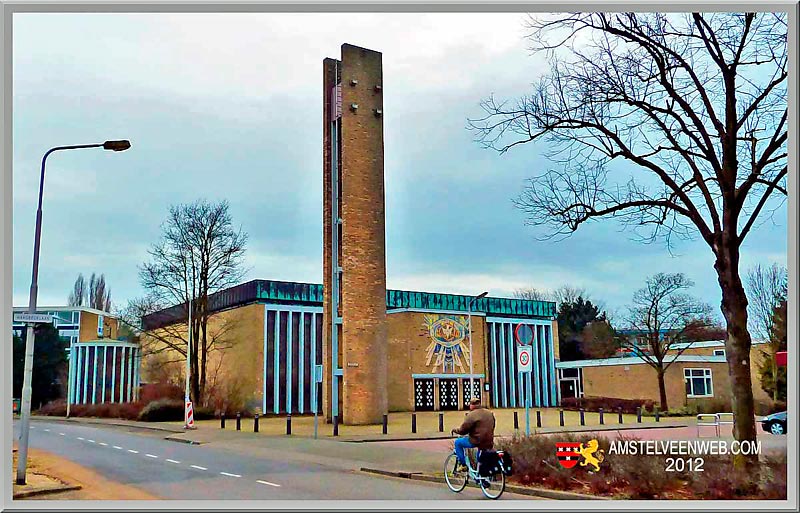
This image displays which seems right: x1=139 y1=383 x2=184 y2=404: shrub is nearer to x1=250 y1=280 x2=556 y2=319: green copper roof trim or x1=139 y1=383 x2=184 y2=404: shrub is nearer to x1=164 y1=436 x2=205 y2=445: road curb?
x1=250 y1=280 x2=556 y2=319: green copper roof trim

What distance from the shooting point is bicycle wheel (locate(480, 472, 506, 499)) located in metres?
12.9

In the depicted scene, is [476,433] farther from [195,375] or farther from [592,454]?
[195,375]

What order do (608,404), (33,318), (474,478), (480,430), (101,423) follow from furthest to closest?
1. (608,404)
2. (101,423)
3. (33,318)
4. (480,430)
5. (474,478)

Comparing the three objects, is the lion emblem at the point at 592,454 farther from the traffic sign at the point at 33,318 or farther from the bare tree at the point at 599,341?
the bare tree at the point at 599,341

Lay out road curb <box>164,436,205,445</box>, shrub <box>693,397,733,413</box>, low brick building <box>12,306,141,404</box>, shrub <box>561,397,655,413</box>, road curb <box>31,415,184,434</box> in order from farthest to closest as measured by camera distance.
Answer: low brick building <box>12,306,141,404</box> < shrub <box>561,397,655,413</box> < shrub <box>693,397,733,413</box> < road curb <box>31,415,184,434</box> < road curb <box>164,436,205,445</box>

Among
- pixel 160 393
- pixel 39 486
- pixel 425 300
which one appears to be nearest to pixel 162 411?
pixel 160 393

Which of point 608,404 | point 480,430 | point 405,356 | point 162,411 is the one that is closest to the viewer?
point 480,430

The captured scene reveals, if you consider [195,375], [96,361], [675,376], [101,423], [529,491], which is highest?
[96,361]

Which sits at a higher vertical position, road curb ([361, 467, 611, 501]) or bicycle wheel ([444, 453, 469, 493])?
bicycle wheel ([444, 453, 469, 493])

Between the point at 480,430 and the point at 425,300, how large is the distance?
42714mm

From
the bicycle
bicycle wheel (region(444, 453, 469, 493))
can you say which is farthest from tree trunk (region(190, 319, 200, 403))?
bicycle wheel (region(444, 453, 469, 493))

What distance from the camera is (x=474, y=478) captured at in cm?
1322

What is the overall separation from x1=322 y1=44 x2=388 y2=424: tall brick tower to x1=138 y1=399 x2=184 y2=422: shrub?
33.9 ft

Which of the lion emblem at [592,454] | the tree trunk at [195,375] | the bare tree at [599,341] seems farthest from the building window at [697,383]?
the lion emblem at [592,454]
